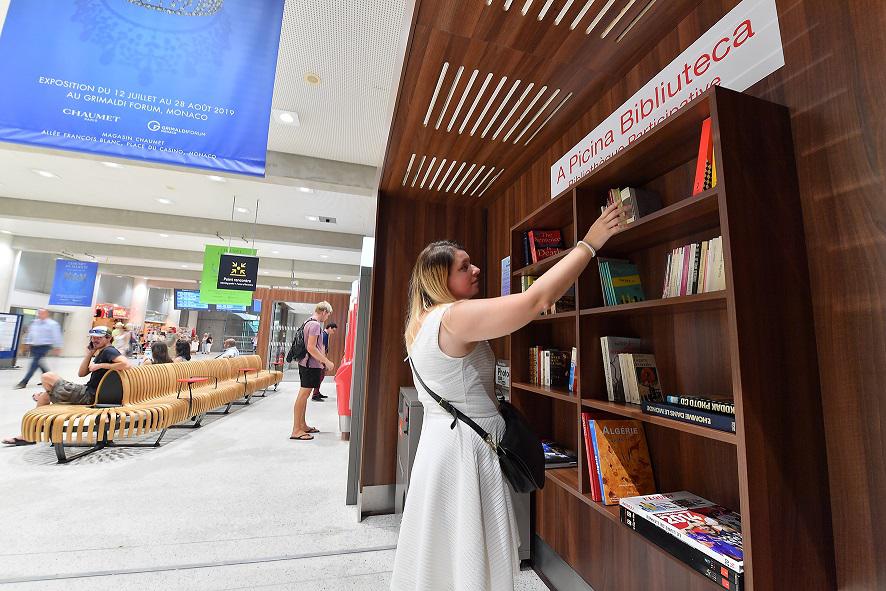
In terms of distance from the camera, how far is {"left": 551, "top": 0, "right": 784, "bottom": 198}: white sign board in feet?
4.25

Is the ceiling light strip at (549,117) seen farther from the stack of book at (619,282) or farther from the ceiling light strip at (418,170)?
the stack of book at (619,282)

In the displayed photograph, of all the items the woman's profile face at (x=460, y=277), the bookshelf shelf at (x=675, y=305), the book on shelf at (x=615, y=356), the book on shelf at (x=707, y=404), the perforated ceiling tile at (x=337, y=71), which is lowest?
the book on shelf at (x=707, y=404)

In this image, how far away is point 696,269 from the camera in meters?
1.39

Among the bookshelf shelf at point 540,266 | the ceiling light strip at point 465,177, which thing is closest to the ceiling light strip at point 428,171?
the ceiling light strip at point 465,177

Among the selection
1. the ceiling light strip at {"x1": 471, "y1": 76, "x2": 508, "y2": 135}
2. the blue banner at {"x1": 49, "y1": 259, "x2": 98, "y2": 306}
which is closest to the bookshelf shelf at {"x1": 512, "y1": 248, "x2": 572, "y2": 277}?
the ceiling light strip at {"x1": 471, "y1": 76, "x2": 508, "y2": 135}

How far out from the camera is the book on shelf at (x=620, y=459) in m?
1.62

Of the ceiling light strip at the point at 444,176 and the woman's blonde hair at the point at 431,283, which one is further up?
the ceiling light strip at the point at 444,176

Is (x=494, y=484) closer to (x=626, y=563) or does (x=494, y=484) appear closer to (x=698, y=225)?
(x=626, y=563)

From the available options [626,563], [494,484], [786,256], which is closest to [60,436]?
[494,484]

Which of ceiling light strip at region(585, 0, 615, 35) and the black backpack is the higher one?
ceiling light strip at region(585, 0, 615, 35)

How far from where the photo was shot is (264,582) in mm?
2213

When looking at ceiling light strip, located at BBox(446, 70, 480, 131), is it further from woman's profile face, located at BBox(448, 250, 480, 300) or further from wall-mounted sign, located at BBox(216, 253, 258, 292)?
wall-mounted sign, located at BBox(216, 253, 258, 292)

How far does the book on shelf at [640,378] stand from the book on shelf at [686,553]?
450 millimetres

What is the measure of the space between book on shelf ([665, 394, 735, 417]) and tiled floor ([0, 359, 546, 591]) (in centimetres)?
165
